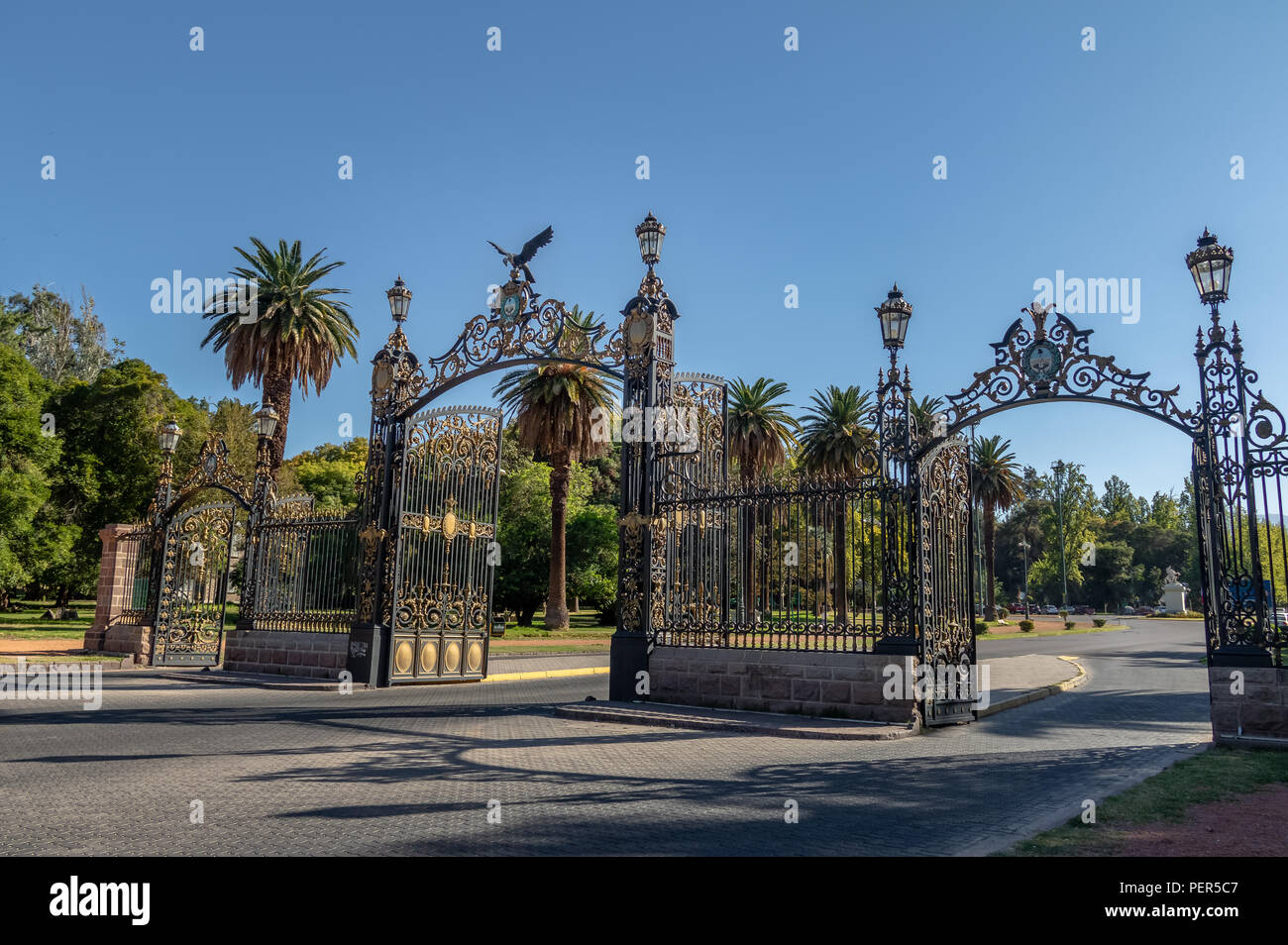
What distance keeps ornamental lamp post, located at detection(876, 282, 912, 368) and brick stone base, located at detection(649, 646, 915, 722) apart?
4.60 meters

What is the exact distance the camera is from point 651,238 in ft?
51.0

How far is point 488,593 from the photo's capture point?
1966 centimetres

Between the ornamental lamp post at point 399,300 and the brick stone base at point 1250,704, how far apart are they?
51.7ft

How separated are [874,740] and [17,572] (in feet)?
103

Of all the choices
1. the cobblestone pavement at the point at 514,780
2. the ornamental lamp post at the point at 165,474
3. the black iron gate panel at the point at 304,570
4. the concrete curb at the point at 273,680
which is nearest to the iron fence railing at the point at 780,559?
the cobblestone pavement at the point at 514,780

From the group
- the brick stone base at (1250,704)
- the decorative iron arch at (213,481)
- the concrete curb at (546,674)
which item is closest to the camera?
the brick stone base at (1250,704)

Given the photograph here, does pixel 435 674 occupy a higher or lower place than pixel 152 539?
lower

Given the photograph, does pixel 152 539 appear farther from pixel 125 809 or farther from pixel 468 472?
pixel 125 809

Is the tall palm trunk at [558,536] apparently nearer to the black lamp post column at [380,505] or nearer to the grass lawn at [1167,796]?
the black lamp post column at [380,505]

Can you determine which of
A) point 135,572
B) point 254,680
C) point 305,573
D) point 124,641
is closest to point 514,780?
point 254,680

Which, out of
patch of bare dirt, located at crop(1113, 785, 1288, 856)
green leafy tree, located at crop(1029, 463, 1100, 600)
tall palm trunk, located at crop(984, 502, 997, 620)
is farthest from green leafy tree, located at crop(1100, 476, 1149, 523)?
patch of bare dirt, located at crop(1113, 785, 1288, 856)

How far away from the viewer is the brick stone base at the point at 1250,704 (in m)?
10.6

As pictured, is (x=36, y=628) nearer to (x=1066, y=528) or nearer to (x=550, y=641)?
(x=550, y=641)
